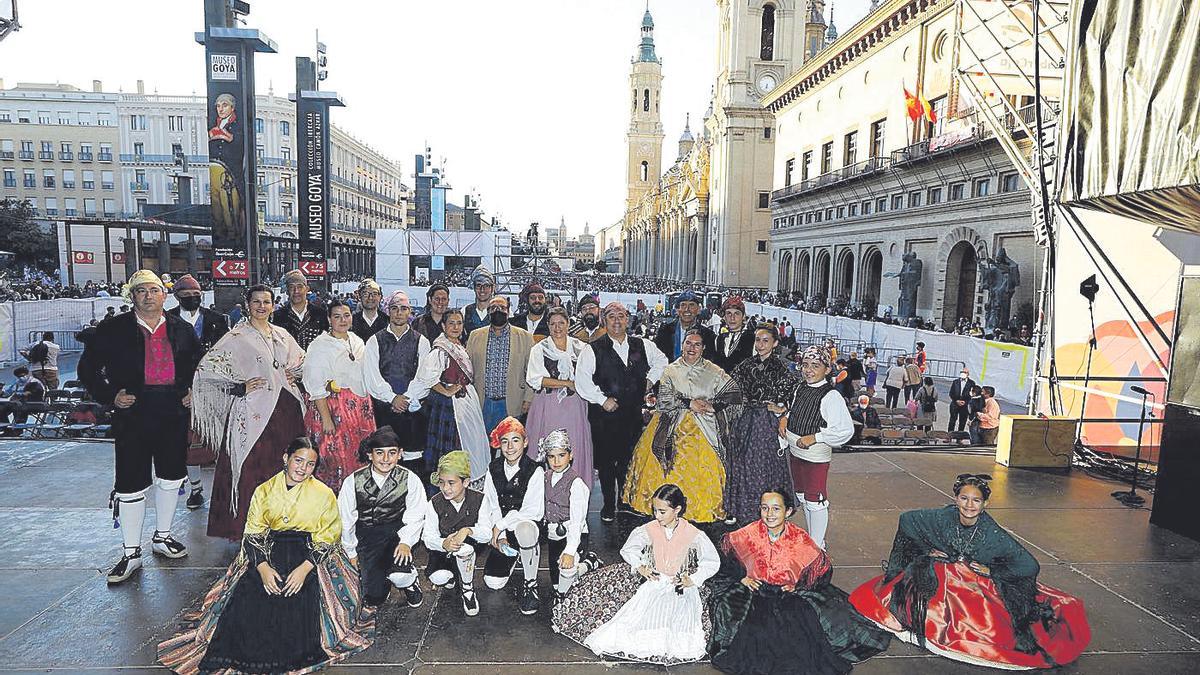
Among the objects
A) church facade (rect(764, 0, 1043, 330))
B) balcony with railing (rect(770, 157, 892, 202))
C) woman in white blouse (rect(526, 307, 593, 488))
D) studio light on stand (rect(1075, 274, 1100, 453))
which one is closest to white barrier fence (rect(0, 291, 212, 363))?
woman in white blouse (rect(526, 307, 593, 488))

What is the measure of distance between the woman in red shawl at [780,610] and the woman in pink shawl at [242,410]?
132 inches

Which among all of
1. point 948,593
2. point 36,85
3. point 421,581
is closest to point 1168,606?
point 948,593

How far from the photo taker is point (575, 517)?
4.42 meters

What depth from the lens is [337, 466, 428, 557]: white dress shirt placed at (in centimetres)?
420

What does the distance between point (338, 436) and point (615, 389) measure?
221 centimetres

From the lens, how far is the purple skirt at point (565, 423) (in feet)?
17.5

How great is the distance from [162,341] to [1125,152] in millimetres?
6648

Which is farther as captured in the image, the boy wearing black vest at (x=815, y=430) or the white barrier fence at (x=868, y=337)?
the white barrier fence at (x=868, y=337)

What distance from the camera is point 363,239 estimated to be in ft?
241

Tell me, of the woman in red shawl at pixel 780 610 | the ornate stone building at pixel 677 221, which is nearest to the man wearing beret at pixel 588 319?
the woman in red shawl at pixel 780 610

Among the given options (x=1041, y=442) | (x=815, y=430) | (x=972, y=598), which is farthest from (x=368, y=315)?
(x=1041, y=442)

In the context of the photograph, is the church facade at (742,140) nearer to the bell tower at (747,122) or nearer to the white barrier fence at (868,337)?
the bell tower at (747,122)

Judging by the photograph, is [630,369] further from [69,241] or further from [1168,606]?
[69,241]

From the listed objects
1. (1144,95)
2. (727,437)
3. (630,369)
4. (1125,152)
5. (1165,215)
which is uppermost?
(1144,95)
